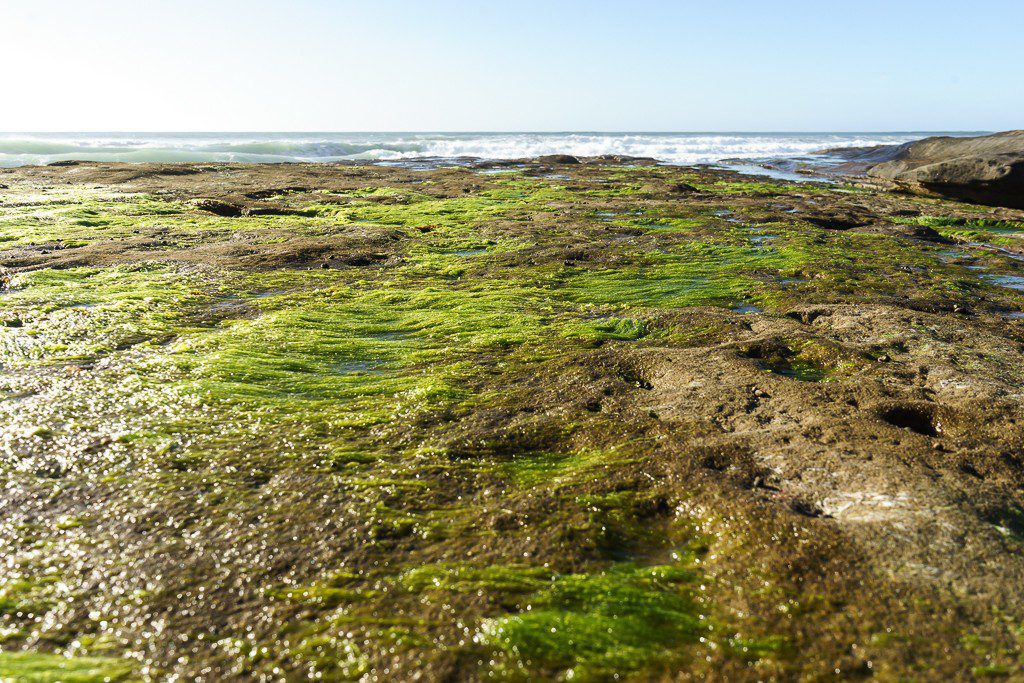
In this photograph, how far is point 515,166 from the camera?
28.2m

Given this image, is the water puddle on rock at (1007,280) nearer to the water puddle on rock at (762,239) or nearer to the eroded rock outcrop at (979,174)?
the water puddle on rock at (762,239)

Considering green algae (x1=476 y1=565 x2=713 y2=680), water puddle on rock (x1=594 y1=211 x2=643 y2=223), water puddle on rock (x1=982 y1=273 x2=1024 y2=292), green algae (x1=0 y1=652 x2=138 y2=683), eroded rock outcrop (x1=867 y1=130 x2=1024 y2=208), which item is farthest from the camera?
eroded rock outcrop (x1=867 y1=130 x2=1024 y2=208)

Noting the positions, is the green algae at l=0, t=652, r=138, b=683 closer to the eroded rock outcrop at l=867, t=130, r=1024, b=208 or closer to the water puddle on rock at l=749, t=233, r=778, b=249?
the water puddle on rock at l=749, t=233, r=778, b=249

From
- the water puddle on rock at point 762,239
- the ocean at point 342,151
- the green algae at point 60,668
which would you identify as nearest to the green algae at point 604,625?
the green algae at point 60,668

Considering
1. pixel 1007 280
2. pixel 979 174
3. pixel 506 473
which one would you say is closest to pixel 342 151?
pixel 979 174

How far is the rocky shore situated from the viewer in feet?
7.22

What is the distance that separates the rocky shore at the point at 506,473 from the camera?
7.22 feet

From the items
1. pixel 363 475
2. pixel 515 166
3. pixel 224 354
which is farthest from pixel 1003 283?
pixel 515 166

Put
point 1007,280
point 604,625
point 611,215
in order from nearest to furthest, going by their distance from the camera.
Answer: point 604,625
point 1007,280
point 611,215

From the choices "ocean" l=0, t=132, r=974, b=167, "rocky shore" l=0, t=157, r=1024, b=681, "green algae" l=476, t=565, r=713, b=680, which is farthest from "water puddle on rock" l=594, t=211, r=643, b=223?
"ocean" l=0, t=132, r=974, b=167

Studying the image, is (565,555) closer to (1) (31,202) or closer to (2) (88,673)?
(2) (88,673)

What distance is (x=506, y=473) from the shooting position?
343 cm

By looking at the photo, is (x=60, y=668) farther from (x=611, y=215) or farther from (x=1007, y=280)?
(x=611, y=215)

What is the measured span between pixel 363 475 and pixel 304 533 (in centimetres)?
59
